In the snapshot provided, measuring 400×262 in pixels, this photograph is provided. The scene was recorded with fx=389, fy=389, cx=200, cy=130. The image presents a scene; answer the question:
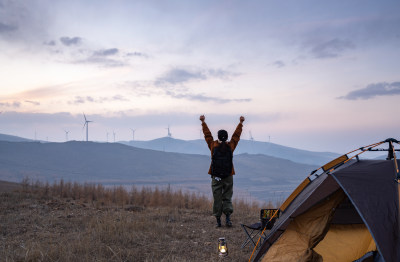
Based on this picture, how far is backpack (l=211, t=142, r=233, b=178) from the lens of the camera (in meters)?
8.24

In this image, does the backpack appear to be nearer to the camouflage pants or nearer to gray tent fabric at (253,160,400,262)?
the camouflage pants

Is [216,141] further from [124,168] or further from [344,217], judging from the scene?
[124,168]

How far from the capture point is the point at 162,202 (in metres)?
13.5

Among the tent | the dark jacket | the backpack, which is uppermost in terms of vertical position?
the dark jacket

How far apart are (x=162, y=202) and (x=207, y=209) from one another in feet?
6.48

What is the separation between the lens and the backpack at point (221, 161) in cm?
824

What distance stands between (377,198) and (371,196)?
0.24 feet

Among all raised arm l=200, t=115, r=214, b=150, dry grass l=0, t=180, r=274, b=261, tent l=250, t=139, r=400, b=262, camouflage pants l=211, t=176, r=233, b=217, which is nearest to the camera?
tent l=250, t=139, r=400, b=262

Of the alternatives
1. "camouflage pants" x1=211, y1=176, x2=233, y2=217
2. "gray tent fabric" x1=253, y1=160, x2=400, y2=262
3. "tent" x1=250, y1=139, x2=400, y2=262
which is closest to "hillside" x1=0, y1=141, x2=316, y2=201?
"camouflage pants" x1=211, y1=176, x2=233, y2=217

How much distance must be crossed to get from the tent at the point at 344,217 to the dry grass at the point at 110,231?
904 mm

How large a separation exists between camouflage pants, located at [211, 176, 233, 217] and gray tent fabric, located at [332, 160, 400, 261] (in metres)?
3.41

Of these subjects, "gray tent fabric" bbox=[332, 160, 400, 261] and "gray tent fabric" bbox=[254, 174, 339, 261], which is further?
"gray tent fabric" bbox=[254, 174, 339, 261]

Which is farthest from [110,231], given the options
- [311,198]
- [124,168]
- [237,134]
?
[124,168]

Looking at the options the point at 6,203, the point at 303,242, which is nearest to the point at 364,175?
the point at 303,242
